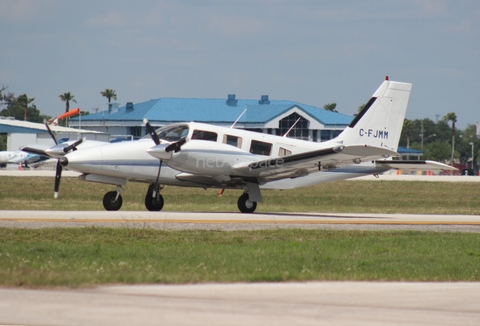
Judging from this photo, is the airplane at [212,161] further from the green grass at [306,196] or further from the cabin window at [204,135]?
the green grass at [306,196]

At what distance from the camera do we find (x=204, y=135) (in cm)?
2475

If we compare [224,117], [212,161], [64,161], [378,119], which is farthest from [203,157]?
[224,117]

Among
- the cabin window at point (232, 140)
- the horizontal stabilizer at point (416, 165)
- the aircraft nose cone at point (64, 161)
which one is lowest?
the aircraft nose cone at point (64, 161)

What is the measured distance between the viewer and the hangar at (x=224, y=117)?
102 m

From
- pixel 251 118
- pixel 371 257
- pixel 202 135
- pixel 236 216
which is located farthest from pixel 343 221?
pixel 251 118

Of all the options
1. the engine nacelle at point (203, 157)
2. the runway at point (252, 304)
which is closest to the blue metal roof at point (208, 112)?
the engine nacelle at point (203, 157)

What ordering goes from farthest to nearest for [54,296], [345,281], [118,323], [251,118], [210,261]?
[251,118], [210,261], [345,281], [54,296], [118,323]

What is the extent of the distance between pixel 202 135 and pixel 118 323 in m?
16.3

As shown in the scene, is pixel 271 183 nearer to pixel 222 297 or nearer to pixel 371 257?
pixel 371 257

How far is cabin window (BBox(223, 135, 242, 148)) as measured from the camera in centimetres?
2503

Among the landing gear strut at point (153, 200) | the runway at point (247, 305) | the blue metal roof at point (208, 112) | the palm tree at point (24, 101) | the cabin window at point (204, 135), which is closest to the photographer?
the runway at point (247, 305)

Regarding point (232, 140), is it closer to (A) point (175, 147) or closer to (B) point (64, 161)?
(A) point (175, 147)

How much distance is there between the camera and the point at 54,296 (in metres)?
9.97

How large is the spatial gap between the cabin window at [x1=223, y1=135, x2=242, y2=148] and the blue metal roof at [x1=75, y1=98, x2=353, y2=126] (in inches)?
2989
